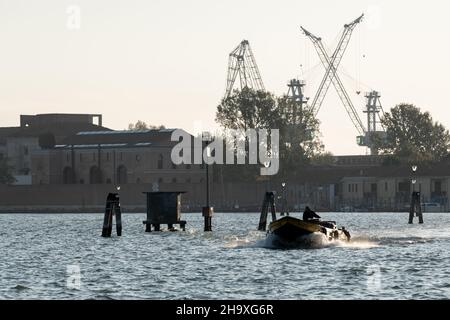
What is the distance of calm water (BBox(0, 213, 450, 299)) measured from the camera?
163ft

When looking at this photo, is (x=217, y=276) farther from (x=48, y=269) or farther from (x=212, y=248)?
(x=212, y=248)

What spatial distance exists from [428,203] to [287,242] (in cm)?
12772

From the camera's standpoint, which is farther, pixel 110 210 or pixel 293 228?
pixel 110 210

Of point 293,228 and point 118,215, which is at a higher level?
point 118,215

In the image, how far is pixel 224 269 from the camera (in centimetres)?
6150

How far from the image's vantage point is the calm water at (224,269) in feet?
163

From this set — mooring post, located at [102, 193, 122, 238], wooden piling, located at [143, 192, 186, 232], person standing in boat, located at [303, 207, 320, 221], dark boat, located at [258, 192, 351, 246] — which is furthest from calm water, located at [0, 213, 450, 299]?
wooden piling, located at [143, 192, 186, 232]

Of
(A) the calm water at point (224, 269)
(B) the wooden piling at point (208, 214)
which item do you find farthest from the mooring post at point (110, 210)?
(B) the wooden piling at point (208, 214)

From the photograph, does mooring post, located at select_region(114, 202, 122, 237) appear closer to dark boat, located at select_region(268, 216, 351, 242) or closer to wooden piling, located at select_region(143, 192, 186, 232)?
wooden piling, located at select_region(143, 192, 186, 232)

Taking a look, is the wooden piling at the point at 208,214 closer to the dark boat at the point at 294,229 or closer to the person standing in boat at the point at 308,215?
the dark boat at the point at 294,229

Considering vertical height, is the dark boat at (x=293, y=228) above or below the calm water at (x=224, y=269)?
above

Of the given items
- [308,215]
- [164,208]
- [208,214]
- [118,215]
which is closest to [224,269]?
[308,215]

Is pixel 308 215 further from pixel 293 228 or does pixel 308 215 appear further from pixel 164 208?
pixel 164 208
